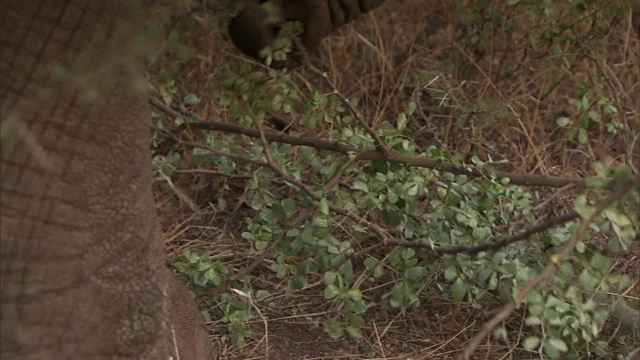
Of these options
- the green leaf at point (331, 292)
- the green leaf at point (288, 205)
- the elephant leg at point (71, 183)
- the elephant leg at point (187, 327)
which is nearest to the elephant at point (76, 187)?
the elephant leg at point (71, 183)

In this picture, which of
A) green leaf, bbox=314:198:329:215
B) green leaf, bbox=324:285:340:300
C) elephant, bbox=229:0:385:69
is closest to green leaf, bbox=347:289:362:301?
green leaf, bbox=324:285:340:300

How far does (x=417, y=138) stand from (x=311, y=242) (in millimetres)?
1130

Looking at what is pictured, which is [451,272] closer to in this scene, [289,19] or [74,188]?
[289,19]

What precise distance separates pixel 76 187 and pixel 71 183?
0.01 meters

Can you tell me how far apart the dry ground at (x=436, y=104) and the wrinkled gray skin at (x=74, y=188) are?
2.28 feet

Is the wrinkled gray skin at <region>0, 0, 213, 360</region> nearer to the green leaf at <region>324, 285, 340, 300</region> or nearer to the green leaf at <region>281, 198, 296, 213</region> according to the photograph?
the green leaf at <region>324, 285, 340, 300</region>

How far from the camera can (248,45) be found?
2178 mm

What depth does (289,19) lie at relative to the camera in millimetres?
2131

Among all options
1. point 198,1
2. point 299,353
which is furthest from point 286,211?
point 198,1

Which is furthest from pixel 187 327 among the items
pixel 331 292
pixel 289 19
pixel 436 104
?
pixel 436 104

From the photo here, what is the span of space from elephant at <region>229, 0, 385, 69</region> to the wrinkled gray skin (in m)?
0.51

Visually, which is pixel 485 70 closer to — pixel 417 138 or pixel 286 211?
pixel 417 138

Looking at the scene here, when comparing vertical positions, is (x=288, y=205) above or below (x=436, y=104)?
above

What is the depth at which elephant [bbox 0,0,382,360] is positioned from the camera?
5.07 feet
